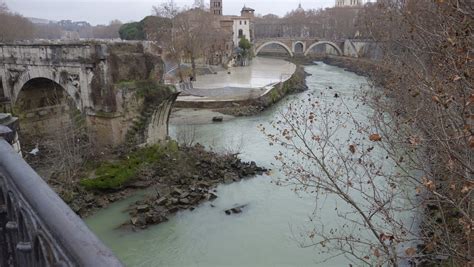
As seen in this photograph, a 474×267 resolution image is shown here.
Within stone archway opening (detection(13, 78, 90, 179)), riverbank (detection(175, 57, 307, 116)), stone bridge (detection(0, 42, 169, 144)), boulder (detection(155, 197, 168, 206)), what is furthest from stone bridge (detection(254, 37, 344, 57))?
boulder (detection(155, 197, 168, 206))

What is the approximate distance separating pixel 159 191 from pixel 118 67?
452 centimetres

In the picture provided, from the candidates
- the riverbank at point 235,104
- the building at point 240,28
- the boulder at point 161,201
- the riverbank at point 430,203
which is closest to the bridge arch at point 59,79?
the boulder at point 161,201

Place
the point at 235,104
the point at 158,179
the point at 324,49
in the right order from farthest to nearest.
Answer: the point at 324,49
the point at 235,104
the point at 158,179

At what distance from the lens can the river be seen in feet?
31.8

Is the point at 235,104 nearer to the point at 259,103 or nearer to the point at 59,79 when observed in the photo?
the point at 259,103

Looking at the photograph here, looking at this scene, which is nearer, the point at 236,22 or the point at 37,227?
the point at 37,227

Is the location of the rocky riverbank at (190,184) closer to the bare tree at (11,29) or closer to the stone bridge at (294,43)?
the bare tree at (11,29)

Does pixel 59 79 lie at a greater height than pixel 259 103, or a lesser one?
greater

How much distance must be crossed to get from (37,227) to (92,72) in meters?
13.7

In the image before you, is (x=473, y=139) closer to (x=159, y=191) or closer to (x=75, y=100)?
(x=159, y=191)

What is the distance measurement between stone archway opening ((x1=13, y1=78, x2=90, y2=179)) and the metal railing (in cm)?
1145

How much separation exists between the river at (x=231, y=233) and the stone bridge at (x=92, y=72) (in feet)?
11.4

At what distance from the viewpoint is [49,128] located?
17.2 meters

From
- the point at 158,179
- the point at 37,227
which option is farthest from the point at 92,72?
the point at 37,227
